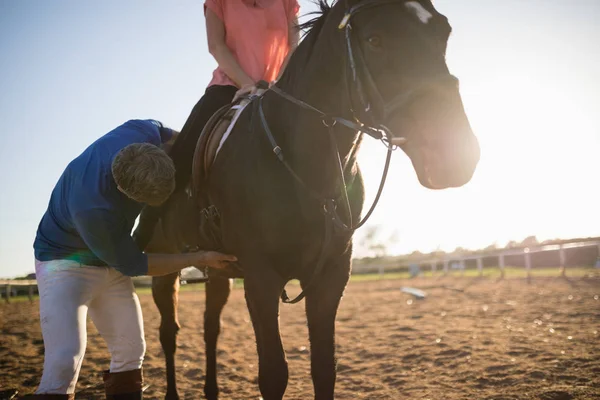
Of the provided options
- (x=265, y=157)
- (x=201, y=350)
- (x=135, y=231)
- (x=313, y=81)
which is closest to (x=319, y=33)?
(x=313, y=81)

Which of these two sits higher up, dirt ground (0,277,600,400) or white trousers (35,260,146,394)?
white trousers (35,260,146,394)

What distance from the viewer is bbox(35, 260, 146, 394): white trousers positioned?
2748 mm

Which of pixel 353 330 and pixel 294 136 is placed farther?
pixel 353 330

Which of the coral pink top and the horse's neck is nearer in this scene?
the horse's neck

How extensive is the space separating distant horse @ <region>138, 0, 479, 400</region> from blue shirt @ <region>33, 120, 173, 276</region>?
557 millimetres

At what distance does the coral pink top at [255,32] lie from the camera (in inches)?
150

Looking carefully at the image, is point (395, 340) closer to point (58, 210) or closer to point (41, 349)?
point (58, 210)

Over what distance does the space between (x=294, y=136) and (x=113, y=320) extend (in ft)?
6.17

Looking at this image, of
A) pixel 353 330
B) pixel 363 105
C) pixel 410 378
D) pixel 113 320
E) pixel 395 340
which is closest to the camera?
pixel 363 105

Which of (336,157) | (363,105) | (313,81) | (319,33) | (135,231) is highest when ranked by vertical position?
(319,33)

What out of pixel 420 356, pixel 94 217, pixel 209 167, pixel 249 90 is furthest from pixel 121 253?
pixel 420 356

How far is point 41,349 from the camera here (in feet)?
25.6

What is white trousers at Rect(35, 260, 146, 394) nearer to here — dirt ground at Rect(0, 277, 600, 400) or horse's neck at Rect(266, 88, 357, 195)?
horse's neck at Rect(266, 88, 357, 195)

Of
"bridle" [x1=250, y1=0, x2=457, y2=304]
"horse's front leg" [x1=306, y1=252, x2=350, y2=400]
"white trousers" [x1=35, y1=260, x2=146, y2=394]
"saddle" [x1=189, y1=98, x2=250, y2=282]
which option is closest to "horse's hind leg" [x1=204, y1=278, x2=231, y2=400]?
"white trousers" [x1=35, y1=260, x2=146, y2=394]
